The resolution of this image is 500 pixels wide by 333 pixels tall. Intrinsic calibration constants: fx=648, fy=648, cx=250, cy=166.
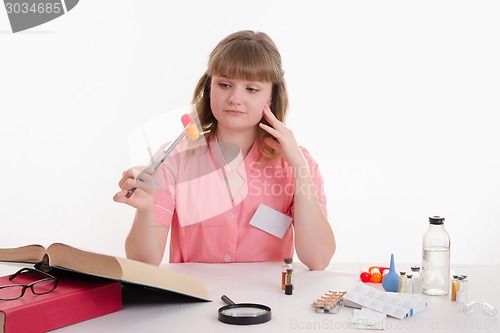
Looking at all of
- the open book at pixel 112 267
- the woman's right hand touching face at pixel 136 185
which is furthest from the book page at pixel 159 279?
the woman's right hand touching face at pixel 136 185

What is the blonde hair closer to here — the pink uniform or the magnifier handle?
the pink uniform

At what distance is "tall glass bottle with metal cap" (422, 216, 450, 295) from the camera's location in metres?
1.44

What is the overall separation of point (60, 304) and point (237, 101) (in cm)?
85

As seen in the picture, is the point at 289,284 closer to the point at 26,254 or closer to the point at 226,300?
the point at 226,300

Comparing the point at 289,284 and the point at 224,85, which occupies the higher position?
the point at 224,85

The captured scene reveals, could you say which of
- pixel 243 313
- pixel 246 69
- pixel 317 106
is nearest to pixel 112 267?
pixel 243 313

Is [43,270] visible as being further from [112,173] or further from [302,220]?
[112,173]

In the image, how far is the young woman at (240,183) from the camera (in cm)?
183

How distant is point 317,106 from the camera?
316cm

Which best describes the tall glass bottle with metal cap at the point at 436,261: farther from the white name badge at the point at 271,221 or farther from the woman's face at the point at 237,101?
the woman's face at the point at 237,101

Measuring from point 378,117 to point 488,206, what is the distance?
729 mm

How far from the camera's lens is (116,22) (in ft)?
10.2

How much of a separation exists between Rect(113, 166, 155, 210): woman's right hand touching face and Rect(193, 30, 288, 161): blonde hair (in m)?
0.43

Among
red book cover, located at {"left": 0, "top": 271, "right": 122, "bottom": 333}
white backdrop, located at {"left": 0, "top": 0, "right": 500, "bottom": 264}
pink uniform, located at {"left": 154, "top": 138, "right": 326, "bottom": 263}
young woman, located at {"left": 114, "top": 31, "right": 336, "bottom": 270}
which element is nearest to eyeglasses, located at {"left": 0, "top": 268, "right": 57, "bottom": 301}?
red book cover, located at {"left": 0, "top": 271, "right": 122, "bottom": 333}
